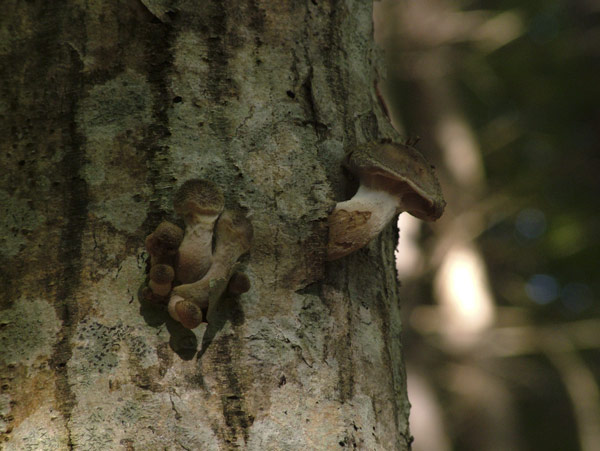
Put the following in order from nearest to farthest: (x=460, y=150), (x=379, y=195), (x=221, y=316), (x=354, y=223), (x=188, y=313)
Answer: (x=188, y=313) → (x=221, y=316) → (x=354, y=223) → (x=379, y=195) → (x=460, y=150)

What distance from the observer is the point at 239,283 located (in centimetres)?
129

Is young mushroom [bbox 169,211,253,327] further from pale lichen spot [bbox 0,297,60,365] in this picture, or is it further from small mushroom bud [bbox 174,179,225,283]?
pale lichen spot [bbox 0,297,60,365]

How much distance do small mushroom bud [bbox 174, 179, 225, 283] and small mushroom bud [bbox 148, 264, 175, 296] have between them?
30mm

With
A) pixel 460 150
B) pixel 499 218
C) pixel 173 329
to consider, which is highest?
pixel 460 150

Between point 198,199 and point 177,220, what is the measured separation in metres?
0.07

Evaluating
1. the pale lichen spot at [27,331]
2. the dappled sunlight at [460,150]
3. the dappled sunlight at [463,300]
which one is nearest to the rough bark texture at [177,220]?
the pale lichen spot at [27,331]

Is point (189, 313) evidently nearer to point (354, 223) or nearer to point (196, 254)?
point (196, 254)

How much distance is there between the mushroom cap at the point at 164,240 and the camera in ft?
4.16

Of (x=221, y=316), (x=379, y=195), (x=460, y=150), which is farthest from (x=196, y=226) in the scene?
(x=460, y=150)

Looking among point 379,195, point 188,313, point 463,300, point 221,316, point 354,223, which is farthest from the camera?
point 463,300

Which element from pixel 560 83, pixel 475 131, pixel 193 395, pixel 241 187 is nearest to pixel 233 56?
pixel 241 187

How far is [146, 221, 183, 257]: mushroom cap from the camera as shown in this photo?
4.16ft

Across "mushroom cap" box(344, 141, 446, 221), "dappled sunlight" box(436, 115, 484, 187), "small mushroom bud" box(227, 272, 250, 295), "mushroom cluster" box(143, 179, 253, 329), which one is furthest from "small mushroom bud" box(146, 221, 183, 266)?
"dappled sunlight" box(436, 115, 484, 187)

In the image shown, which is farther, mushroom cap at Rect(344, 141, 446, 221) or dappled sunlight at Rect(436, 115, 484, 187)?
dappled sunlight at Rect(436, 115, 484, 187)
